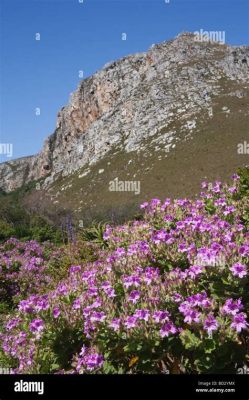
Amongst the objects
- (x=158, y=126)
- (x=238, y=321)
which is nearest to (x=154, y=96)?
(x=158, y=126)

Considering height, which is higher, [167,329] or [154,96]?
[154,96]

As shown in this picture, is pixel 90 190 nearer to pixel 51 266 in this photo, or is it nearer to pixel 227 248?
pixel 51 266

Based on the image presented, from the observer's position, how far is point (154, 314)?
3.88 metres

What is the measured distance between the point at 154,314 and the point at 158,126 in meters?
103

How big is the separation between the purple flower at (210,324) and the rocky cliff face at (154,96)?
306ft

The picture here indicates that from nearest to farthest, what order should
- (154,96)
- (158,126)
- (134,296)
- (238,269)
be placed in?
(238,269) → (134,296) → (158,126) → (154,96)

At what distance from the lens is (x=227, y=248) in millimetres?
4395

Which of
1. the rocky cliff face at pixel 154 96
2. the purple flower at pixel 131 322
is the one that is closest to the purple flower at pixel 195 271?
the purple flower at pixel 131 322

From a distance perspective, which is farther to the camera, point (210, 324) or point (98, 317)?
point (98, 317)

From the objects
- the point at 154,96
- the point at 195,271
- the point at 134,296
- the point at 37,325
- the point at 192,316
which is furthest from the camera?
the point at 154,96

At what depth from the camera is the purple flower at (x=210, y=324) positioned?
12.1 feet

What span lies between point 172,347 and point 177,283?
605 millimetres

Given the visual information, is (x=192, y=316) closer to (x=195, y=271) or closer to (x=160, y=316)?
(x=160, y=316)

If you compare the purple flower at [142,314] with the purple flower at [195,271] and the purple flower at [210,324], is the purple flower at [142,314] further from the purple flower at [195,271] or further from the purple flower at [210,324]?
the purple flower at [195,271]
